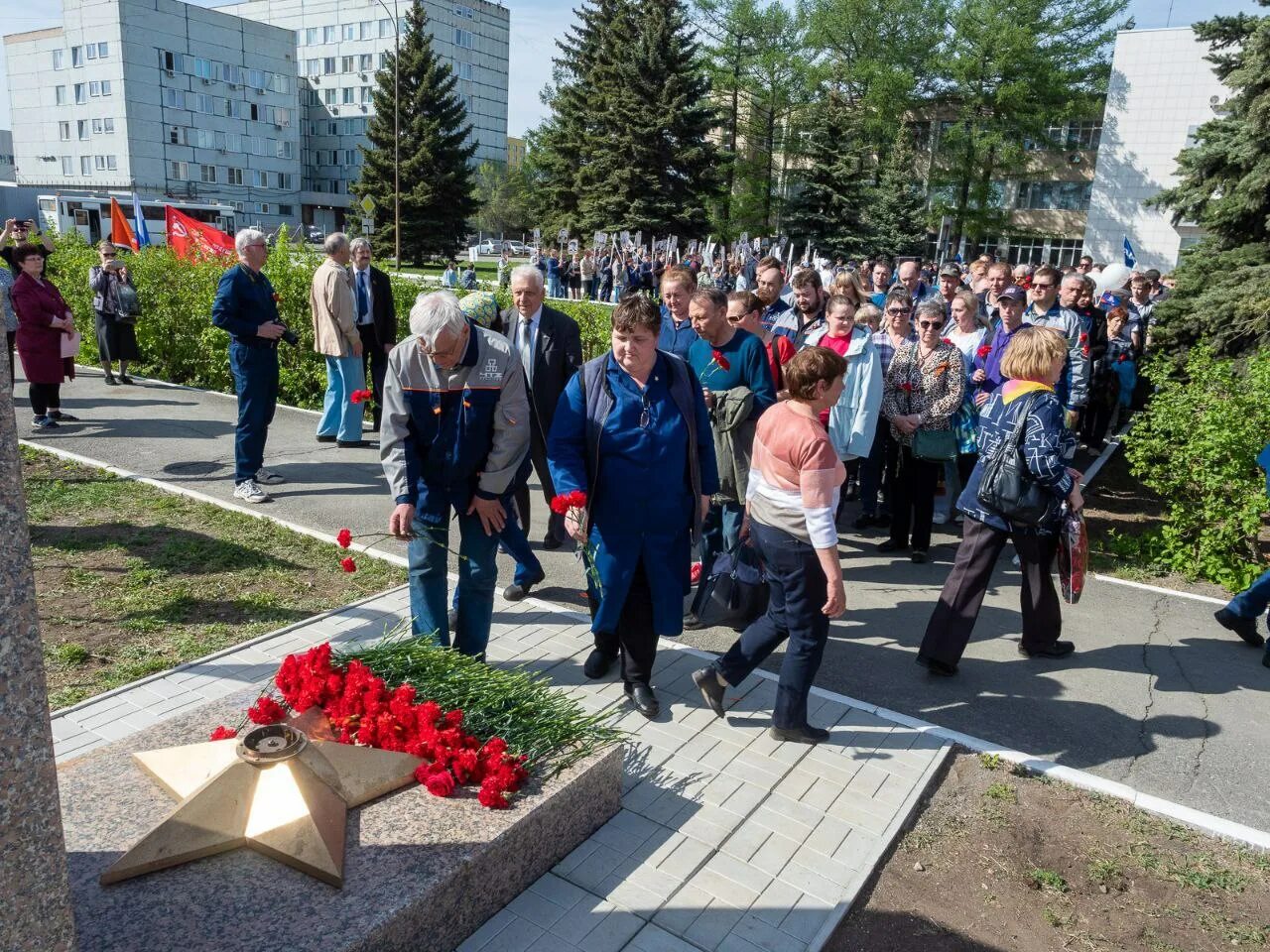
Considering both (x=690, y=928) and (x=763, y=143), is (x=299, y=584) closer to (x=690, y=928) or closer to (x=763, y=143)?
(x=690, y=928)

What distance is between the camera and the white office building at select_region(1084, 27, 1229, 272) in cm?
4303

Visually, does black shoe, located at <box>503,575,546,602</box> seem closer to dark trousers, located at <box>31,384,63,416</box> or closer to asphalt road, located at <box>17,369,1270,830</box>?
asphalt road, located at <box>17,369,1270,830</box>

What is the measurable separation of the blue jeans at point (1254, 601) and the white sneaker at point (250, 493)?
23.2ft

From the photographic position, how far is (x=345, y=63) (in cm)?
7619

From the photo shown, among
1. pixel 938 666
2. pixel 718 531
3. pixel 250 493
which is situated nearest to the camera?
pixel 938 666

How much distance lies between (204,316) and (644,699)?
10.3 metres

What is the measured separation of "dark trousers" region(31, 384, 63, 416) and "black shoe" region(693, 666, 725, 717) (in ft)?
28.4

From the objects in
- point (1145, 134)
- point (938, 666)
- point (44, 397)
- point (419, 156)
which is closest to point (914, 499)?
point (938, 666)

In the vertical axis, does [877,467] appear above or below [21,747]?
below

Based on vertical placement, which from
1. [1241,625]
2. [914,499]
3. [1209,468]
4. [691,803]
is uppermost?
[1209,468]

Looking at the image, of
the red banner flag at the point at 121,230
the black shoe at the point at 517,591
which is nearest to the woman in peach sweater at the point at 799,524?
the black shoe at the point at 517,591

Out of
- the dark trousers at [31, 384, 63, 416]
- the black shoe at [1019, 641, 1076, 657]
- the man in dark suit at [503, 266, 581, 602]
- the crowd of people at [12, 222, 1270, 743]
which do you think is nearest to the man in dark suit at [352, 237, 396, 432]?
the crowd of people at [12, 222, 1270, 743]

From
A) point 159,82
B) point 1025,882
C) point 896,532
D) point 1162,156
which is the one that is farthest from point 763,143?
point 1025,882

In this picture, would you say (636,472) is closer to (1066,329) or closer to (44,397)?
(1066,329)
